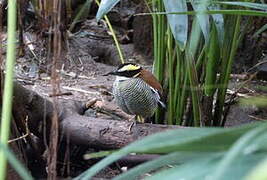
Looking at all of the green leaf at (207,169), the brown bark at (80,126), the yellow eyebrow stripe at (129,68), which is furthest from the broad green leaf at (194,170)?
the yellow eyebrow stripe at (129,68)

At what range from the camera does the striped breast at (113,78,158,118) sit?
3.19 metres

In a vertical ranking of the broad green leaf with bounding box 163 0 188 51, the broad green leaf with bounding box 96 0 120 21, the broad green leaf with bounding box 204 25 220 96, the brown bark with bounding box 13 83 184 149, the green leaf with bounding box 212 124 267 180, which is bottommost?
the brown bark with bounding box 13 83 184 149

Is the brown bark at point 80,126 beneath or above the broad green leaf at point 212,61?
beneath

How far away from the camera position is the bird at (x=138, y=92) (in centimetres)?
318

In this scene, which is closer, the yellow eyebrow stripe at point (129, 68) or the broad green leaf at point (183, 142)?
the broad green leaf at point (183, 142)

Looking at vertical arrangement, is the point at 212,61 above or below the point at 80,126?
above

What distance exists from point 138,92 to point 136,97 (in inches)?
1.4

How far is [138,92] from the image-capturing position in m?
3.26

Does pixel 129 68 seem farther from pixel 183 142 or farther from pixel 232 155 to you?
pixel 232 155

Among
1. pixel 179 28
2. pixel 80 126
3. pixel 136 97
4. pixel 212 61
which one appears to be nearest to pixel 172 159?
pixel 179 28

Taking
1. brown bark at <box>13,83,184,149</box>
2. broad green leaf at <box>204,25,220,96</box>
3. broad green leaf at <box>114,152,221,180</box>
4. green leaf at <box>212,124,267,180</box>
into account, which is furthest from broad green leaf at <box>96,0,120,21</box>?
green leaf at <box>212,124,267,180</box>

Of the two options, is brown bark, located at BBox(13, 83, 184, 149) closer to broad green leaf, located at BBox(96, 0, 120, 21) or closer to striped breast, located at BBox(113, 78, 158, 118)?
striped breast, located at BBox(113, 78, 158, 118)

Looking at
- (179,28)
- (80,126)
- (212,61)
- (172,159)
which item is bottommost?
(80,126)

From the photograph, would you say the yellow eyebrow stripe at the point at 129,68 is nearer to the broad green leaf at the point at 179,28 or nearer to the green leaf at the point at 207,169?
the broad green leaf at the point at 179,28
